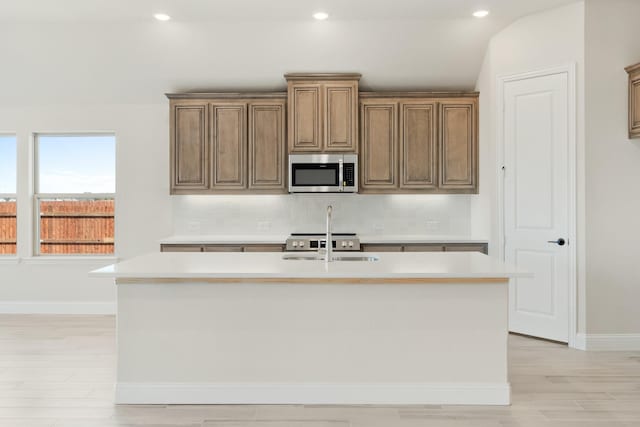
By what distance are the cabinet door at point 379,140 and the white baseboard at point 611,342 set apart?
2340 mm

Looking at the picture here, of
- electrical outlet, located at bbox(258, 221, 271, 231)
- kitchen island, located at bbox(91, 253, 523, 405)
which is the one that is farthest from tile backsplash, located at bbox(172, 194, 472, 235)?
kitchen island, located at bbox(91, 253, 523, 405)

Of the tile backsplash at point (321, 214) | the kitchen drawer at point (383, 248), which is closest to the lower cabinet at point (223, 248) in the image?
the tile backsplash at point (321, 214)

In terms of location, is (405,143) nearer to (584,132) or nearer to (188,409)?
(584,132)

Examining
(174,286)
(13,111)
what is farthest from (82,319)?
(174,286)

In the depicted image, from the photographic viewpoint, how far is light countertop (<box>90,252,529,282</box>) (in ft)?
9.21

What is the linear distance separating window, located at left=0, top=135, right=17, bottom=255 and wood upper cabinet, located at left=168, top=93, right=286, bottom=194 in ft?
6.70

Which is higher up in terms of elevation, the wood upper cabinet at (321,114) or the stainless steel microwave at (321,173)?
the wood upper cabinet at (321,114)

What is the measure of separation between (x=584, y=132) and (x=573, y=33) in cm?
87

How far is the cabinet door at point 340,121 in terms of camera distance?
5188mm

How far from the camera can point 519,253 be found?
462cm

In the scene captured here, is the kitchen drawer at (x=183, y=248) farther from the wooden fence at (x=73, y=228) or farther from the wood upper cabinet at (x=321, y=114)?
the wood upper cabinet at (x=321, y=114)

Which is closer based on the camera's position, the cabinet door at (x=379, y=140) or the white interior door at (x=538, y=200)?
the white interior door at (x=538, y=200)

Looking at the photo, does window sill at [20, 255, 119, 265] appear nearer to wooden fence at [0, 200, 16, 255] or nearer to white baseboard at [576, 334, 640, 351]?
wooden fence at [0, 200, 16, 255]

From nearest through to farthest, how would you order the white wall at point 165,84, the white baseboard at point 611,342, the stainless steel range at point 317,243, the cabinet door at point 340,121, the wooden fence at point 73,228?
the white baseboard at point 611,342 → the white wall at point 165,84 → the stainless steel range at point 317,243 → the cabinet door at point 340,121 → the wooden fence at point 73,228
